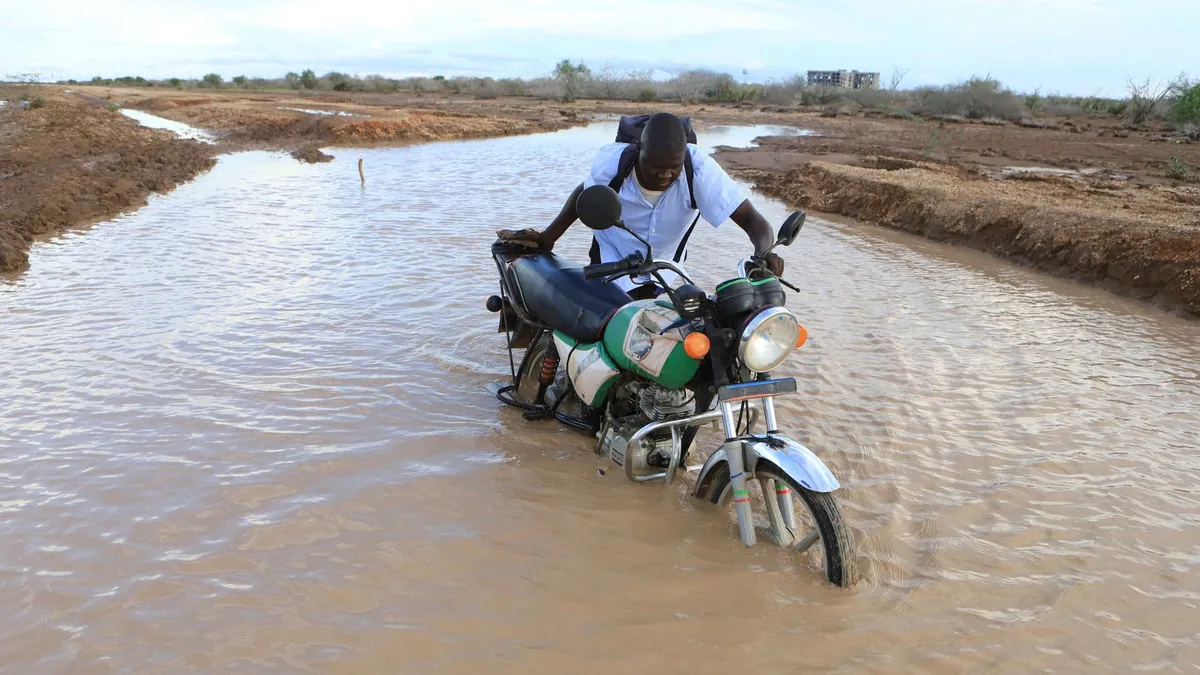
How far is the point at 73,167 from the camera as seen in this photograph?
1257 centimetres

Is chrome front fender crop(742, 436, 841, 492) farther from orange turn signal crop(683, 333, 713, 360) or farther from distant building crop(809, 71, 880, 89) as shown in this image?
distant building crop(809, 71, 880, 89)

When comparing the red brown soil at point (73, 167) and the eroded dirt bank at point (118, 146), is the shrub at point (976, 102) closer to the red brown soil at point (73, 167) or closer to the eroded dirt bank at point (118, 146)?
the eroded dirt bank at point (118, 146)

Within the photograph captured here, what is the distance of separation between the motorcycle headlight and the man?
550 mm

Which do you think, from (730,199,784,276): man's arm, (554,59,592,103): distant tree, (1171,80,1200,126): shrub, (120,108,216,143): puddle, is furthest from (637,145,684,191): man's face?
(554,59,592,103): distant tree

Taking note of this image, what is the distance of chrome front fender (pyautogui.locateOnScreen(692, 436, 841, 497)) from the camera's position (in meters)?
2.57

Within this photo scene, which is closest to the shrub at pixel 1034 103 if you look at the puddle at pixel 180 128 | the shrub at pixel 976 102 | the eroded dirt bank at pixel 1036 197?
the shrub at pixel 976 102

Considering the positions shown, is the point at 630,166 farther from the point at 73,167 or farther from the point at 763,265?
the point at 73,167

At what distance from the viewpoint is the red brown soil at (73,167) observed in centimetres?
893

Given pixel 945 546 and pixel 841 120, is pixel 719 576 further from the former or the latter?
pixel 841 120

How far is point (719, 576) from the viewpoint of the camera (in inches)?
115

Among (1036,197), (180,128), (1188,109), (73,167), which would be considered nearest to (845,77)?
(1188,109)

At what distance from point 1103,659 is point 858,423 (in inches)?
77.5

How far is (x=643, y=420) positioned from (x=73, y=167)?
1334cm

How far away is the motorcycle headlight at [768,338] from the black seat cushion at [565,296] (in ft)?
2.80
